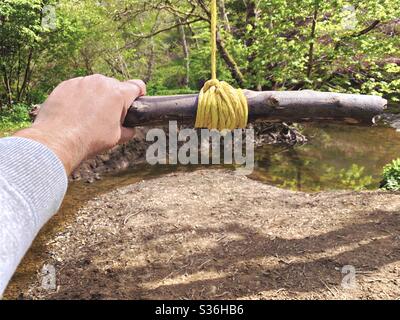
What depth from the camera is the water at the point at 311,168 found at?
712cm

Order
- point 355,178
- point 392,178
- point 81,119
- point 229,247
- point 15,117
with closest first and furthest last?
point 81,119 → point 229,247 → point 392,178 → point 355,178 → point 15,117

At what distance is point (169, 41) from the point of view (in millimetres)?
17344

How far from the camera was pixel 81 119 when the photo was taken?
1462mm

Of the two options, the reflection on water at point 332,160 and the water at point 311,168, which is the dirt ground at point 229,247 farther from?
the reflection on water at point 332,160

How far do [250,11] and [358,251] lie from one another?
7712 mm

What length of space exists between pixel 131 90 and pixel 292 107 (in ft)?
2.92

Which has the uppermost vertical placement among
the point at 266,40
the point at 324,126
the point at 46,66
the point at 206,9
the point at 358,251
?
the point at 206,9

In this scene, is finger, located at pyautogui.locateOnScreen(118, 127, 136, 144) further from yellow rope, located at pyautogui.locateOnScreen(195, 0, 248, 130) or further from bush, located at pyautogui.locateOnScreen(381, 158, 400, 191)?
bush, located at pyautogui.locateOnScreen(381, 158, 400, 191)

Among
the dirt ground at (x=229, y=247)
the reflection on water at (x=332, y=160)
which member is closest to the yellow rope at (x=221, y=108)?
the dirt ground at (x=229, y=247)

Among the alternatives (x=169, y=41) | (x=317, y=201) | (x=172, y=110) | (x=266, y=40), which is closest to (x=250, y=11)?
(x=266, y=40)

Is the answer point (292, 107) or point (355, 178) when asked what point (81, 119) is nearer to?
point (292, 107)

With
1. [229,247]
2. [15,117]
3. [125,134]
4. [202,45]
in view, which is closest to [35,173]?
[125,134]

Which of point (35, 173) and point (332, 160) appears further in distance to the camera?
point (332, 160)

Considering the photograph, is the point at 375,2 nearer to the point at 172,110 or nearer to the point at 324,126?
the point at 324,126
